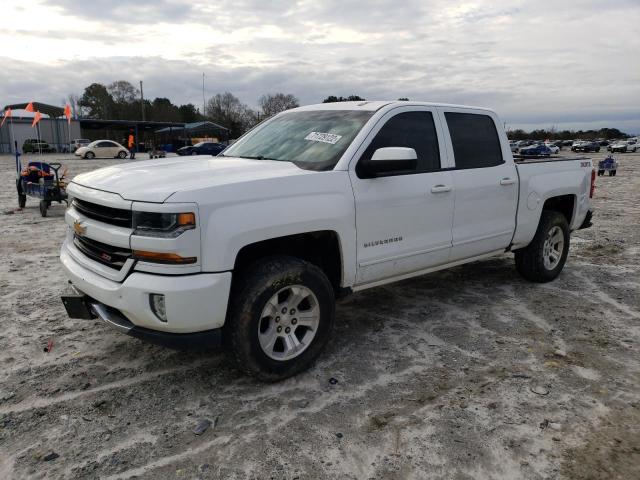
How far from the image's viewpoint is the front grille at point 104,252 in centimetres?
312

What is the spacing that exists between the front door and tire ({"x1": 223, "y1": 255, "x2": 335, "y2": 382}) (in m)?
0.47

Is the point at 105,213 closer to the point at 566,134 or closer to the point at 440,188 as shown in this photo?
the point at 440,188

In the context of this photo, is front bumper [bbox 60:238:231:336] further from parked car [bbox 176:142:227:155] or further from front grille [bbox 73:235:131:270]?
parked car [bbox 176:142:227:155]

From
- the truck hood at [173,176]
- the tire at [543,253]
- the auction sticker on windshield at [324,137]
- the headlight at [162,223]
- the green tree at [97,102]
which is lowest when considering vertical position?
the tire at [543,253]

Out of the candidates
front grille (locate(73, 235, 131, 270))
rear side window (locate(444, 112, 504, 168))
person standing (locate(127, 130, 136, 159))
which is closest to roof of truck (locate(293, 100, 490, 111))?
rear side window (locate(444, 112, 504, 168))

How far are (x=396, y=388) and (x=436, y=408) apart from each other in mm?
331

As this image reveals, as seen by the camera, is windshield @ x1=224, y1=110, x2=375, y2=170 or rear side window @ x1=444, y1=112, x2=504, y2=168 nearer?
windshield @ x1=224, y1=110, x2=375, y2=170

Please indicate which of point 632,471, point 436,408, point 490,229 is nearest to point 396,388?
point 436,408

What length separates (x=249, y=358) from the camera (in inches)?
126

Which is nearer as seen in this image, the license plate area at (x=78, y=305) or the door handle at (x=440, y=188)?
the license plate area at (x=78, y=305)

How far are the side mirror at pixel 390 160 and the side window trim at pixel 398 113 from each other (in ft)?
0.46

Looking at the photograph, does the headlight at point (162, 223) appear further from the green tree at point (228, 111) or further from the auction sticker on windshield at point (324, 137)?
the green tree at point (228, 111)

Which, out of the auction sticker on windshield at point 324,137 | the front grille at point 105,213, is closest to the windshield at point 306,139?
the auction sticker on windshield at point 324,137

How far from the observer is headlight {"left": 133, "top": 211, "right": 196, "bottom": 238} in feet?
9.38
